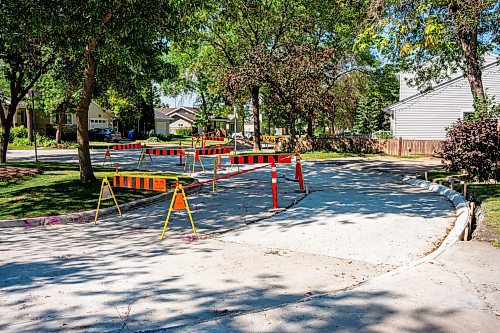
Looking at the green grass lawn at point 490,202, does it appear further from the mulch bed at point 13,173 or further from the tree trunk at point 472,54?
the mulch bed at point 13,173

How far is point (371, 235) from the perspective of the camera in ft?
26.7

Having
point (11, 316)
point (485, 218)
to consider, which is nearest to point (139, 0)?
point (11, 316)

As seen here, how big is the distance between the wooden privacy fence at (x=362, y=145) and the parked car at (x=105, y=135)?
69.2 ft

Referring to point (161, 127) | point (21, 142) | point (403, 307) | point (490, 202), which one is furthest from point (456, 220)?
point (161, 127)

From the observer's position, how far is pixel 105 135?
158 feet

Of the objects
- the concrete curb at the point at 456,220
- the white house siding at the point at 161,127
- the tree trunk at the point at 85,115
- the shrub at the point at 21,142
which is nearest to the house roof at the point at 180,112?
the white house siding at the point at 161,127

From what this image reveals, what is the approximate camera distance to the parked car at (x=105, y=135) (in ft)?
156

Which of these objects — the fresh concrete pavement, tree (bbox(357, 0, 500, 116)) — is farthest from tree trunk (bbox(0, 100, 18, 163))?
tree (bbox(357, 0, 500, 116))

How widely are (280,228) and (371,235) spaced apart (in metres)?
1.71

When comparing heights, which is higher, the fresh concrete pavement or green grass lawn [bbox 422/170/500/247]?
green grass lawn [bbox 422/170/500/247]

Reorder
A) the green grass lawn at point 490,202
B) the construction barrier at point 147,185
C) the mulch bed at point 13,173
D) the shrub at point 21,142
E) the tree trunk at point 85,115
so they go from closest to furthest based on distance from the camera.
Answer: the green grass lawn at point 490,202 < the construction barrier at point 147,185 < the tree trunk at point 85,115 < the mulch bed at point 13,173 < the shrub at point 21,142

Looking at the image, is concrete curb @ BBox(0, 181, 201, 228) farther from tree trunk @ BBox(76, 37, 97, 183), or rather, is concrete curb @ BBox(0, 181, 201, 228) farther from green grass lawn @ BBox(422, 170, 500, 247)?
green grass lawn @ BBox(422, 170, 500, 247)

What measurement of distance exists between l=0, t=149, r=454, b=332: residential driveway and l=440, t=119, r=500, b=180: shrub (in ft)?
10.7

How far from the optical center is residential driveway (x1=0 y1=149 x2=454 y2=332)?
481cm
